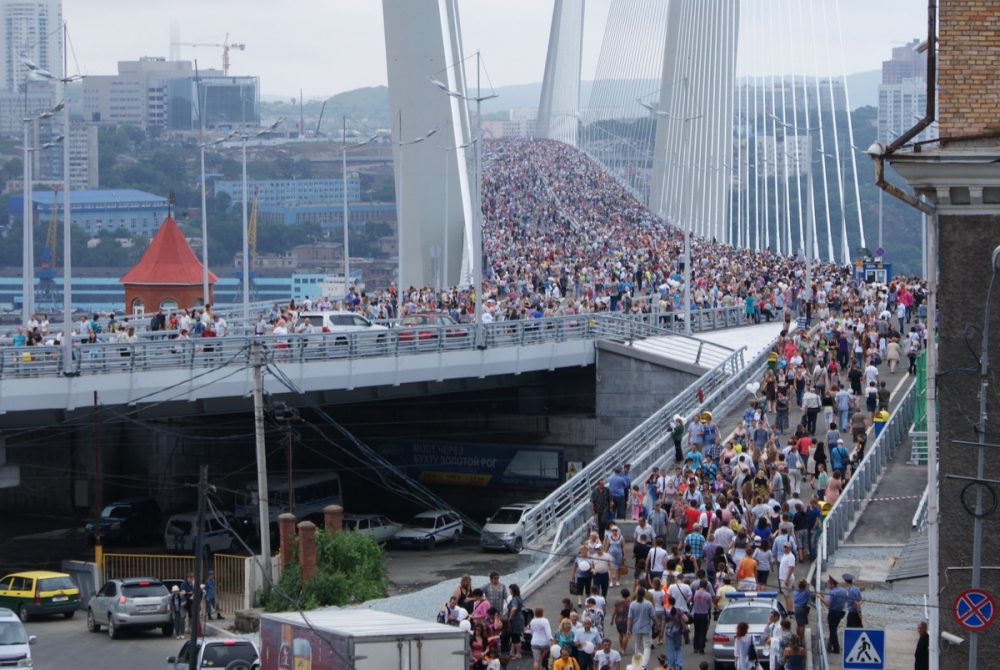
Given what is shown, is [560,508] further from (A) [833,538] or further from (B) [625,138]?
(B) [625,138]

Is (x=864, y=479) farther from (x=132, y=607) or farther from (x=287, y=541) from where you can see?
(x=132, y=607)

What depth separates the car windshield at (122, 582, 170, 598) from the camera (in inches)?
1100

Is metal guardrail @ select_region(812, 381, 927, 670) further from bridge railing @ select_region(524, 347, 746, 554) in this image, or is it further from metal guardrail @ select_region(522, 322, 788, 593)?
bridge railing @ select_region(524, 347, 746, 554)

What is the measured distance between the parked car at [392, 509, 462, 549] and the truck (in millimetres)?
22128

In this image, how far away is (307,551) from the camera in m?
29.5

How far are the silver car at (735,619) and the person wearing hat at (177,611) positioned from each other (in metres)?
11.0

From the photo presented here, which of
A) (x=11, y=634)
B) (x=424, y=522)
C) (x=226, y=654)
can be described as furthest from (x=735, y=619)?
(x=424, y=522)

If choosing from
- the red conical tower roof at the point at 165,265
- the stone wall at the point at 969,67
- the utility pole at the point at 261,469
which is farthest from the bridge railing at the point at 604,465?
the red conical tower roof at the point at 165,265

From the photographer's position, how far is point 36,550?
1651 inches

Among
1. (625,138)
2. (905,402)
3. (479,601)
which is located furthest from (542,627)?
(625,138)

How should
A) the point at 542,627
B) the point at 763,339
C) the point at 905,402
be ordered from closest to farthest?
the point at 542,627
the point at 905,402
the point at 763,339

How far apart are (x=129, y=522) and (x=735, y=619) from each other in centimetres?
2644

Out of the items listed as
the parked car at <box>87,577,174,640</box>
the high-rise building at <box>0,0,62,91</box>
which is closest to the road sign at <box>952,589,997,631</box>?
the parked car at <box>87,577,174,640</box>

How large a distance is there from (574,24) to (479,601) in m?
177
